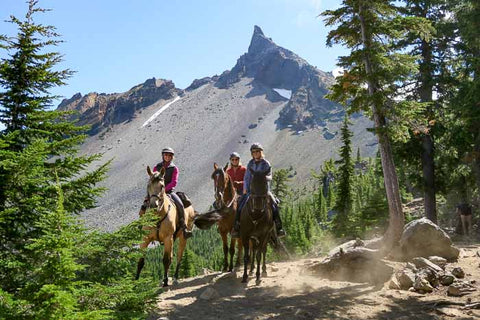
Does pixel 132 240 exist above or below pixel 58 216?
below

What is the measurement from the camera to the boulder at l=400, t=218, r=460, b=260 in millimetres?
11828

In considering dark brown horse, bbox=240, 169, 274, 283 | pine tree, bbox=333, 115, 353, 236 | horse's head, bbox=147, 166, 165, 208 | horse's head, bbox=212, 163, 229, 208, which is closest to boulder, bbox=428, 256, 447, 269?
dark brown horse, bbox=240, 169, 274, 283

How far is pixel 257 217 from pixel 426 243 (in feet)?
21.4

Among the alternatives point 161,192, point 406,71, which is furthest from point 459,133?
point 161,192

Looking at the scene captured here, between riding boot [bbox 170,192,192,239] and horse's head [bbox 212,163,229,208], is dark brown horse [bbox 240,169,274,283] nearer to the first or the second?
horse's head [bbox 212,163,229,208]

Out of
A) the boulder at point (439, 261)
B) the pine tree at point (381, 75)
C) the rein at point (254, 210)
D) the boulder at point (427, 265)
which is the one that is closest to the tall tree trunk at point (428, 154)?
the pine tree at point (381, 75)

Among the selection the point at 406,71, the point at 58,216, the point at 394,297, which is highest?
the point at 406,71

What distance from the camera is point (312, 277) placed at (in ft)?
37.2

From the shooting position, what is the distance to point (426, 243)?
12.0m

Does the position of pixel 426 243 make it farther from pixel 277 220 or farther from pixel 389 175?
pixel 277 220

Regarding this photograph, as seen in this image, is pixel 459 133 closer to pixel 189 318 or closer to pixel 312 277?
pixel 312 277

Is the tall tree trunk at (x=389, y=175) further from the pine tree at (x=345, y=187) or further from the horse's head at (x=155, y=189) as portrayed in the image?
the pine tree at (x=345, y=187)

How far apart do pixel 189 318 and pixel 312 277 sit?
17.7ft

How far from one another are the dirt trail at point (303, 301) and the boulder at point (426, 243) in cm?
73
